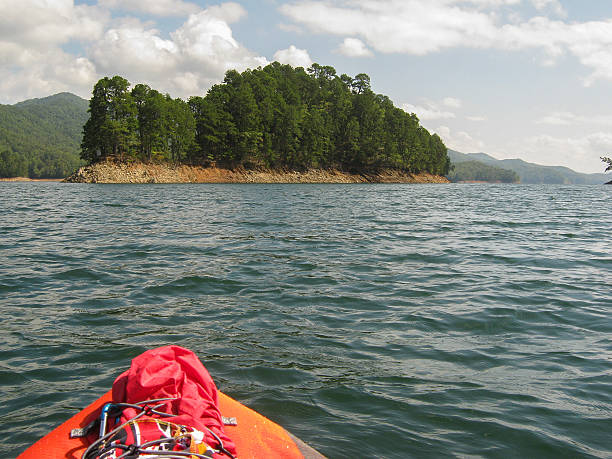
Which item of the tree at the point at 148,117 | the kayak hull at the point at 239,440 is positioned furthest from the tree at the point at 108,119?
the kayak hull at the point at 239,440

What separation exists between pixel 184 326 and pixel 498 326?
4.84 meters

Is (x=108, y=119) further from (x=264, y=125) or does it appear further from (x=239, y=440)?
(x=239, y=440)

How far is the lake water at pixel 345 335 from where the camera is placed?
428cm

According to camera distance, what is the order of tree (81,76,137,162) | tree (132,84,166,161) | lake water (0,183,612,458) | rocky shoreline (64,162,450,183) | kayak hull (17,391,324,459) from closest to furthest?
kayak hull (17,391,324,459), lake water (0,183,612,458), rocky shoreline (64,162,450,183), tree (81,76,137,162), tree (132,84,166,161)

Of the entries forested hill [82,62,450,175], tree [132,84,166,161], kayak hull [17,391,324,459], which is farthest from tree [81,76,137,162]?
kayak hull [17,391,324,459]

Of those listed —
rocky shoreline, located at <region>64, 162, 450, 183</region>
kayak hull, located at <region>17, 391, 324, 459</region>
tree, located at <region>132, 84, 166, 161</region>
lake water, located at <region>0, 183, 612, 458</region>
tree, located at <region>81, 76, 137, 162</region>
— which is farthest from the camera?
tree, located at <region>132, 84, 166, 161</region>

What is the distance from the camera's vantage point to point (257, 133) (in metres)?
85.0

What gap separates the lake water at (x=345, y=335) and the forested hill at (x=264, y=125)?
209ft

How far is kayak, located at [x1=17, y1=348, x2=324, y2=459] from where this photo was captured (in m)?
2.99

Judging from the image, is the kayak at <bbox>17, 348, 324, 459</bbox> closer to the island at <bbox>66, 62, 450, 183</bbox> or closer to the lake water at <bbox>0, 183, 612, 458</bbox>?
the lake water at <bbox>0, 183, 612, 458</bbox>


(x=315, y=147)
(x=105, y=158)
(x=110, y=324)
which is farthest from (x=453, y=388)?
(x=315, y=147)

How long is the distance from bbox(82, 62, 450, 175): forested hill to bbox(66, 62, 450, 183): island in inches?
7.6

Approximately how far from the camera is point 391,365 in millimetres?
5492

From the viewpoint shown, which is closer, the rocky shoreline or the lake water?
the lake water
